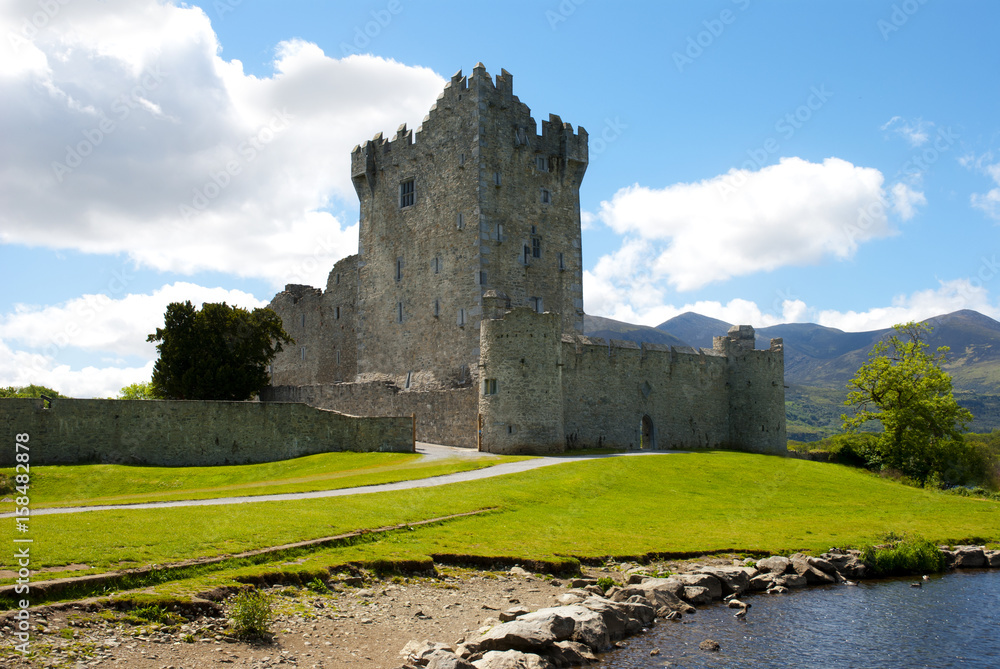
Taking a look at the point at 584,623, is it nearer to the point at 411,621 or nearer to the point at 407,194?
the point at 411,621

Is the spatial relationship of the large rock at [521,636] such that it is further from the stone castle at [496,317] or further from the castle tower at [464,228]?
the castle tower at [464,228]

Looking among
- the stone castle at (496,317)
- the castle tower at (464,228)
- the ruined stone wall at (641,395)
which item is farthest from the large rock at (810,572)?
the castle tower at (464,228)

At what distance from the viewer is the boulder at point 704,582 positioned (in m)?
16.9

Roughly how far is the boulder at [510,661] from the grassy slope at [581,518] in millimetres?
4614

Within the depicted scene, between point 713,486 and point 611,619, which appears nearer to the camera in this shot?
point 611,619

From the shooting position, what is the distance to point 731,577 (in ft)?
57.6

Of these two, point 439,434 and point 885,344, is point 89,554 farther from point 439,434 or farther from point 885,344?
point 885,344

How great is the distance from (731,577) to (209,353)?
35993 millimetres

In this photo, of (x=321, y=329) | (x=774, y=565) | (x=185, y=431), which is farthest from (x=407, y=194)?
(x=774, y=565)

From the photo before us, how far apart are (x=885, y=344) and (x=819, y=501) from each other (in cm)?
2687

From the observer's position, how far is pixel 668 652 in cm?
1351

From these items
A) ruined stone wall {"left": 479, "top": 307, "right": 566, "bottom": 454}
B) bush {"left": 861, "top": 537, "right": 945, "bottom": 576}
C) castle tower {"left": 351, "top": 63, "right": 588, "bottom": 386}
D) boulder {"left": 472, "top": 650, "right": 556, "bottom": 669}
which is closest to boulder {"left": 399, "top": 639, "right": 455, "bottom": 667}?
boulder {"left": 472, "top": 650, "right": 556, "bottom": 669}

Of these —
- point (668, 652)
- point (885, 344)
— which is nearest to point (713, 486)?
point (668, 652)

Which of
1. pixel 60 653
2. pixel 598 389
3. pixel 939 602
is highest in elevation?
pixel 598 389
